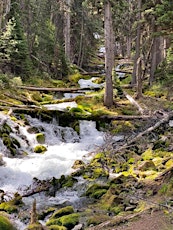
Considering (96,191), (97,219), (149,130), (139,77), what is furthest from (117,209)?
(139,77)

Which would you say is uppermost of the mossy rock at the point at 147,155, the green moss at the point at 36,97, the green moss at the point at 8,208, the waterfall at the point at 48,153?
the green moss at the point at 36,97

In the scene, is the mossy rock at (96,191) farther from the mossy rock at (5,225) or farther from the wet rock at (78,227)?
the mossy rock at (5,225)

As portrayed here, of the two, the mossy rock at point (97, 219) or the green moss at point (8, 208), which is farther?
the green moss at point (8, 208)

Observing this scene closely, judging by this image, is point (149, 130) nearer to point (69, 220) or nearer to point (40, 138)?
point (40, 138)

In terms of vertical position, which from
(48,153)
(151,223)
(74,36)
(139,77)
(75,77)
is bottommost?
(48,153)

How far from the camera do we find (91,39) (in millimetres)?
37688

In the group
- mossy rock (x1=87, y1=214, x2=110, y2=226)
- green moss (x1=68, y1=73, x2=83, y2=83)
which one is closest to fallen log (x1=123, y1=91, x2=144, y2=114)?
green moss (x1=68, y1=73, x2=83, y2=83)

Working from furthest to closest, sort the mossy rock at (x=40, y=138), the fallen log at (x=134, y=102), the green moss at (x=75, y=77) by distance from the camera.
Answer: the green moss at (x=75, y=77) → the fallen log at (x=134, y=102) → the mossy rock at (x=40, y=138)

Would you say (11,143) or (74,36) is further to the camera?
(74,36)

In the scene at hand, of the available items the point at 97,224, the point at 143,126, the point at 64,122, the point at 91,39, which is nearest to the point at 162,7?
the point at 143,126

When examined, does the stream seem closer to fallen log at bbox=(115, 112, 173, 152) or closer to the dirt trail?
fallen log at bbox=(115, 112, 173, 152)

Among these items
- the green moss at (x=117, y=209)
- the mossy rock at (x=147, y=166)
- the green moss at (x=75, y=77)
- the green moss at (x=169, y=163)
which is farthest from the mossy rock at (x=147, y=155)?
the green moss at (x=75, y=77)

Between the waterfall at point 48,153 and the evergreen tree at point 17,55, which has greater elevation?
the evergreen tree at point 17,55

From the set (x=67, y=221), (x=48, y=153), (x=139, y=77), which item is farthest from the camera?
(x=139, y=77)
